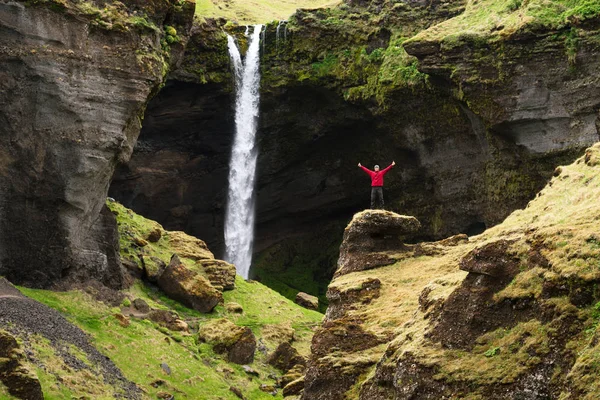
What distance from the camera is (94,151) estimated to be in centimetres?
4494

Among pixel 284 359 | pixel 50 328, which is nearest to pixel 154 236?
pixel 284 359

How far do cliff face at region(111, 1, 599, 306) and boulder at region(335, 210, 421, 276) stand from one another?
90.5ft

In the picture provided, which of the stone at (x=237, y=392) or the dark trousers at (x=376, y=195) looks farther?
the dark trousers at (x=376, y=195)

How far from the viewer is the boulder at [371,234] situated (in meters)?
32.8

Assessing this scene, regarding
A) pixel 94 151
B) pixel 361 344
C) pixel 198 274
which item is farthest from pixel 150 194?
pixel 361 344

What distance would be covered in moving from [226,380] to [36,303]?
10178 millimetres

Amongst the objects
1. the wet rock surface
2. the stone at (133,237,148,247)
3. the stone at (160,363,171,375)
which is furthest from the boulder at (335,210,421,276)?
the stone at (133,237,148,247)

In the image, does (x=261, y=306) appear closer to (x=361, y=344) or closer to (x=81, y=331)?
(x=81, y=331)

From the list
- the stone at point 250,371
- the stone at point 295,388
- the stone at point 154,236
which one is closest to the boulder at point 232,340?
the stone at point 250,371

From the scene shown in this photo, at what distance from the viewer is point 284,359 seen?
47.0 meters

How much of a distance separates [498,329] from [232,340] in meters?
28.1

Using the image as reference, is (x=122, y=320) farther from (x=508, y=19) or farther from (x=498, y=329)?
(x=508, y=19)

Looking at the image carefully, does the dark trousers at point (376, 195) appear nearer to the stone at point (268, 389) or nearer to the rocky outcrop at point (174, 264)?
the stone at point (268, 389)

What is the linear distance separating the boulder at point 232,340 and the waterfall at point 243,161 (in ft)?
77.4
